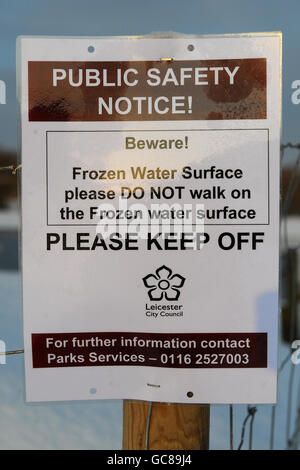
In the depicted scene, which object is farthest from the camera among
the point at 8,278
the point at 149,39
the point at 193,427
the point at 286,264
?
Result: the point at 8,278

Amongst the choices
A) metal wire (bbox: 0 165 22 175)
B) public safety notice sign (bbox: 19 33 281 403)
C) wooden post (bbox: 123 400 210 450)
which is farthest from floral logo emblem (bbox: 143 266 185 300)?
metal wire (bbox: 0 165 22 175)

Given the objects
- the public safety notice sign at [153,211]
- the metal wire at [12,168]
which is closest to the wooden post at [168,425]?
the public safety notice sign at [153,211]

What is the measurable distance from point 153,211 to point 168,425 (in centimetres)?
54

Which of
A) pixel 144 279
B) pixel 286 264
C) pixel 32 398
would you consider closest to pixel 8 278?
pixel 32 398

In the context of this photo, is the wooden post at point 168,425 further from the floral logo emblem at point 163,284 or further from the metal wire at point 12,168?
the metal wire at point 12,168

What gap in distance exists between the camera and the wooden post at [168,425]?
1.47 metres

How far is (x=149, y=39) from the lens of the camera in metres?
1.38

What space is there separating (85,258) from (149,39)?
1.77 feet

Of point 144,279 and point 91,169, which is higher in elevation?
point 91,169

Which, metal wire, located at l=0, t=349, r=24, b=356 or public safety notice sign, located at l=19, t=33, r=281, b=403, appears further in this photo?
metal wire, located at l=0, t=349, r=24, b=356

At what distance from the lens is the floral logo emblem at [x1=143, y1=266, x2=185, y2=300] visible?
1.39 meters

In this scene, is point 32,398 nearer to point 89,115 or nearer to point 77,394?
point 77,394

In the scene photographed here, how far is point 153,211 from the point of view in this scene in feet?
4.54

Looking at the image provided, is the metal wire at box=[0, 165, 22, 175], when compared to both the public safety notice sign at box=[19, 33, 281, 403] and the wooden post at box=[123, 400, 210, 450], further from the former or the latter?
the wooden post at box=[123, 400, 210, 450]
